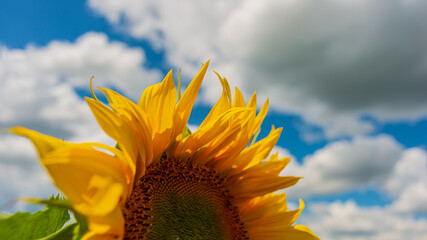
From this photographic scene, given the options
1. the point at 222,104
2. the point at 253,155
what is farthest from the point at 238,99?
the point at 253,155

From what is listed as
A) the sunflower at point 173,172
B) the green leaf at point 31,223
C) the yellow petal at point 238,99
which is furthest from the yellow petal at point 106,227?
the yellow petal at point 238,99

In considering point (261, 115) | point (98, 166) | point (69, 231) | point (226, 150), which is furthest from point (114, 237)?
point (261, 115)

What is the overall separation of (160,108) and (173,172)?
0.43 metres

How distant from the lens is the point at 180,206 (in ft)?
8.02

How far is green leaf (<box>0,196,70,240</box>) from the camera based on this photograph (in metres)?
1.90

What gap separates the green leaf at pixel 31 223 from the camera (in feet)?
6.23

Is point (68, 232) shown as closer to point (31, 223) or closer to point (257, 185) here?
point (31, 223)

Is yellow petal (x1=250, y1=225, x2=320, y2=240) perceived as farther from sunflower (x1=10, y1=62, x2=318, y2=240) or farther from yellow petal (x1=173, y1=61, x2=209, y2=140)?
yellow petal (x1=173, y1=61, x2=209, y2=140)

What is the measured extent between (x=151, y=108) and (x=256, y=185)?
1.00 m

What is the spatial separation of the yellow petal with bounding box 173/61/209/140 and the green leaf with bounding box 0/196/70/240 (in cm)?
82

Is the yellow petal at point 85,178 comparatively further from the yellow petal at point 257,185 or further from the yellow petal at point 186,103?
the yellow petal at point 257,185

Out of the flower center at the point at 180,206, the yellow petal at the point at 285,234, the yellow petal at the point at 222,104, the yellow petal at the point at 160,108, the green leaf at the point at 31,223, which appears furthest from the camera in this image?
the yellow petal at the point at 285,234

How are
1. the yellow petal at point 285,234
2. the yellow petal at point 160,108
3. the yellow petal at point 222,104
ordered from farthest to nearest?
1. the yellow petal at point 285,234
2. the yellow petal at point 222,104
3. the yellow petal at point 160,108

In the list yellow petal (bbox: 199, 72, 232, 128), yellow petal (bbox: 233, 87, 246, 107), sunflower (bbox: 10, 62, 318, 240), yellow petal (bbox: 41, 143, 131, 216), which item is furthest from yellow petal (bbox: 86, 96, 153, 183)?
yellow petal (bbox: 233, 87, 246, 107)
